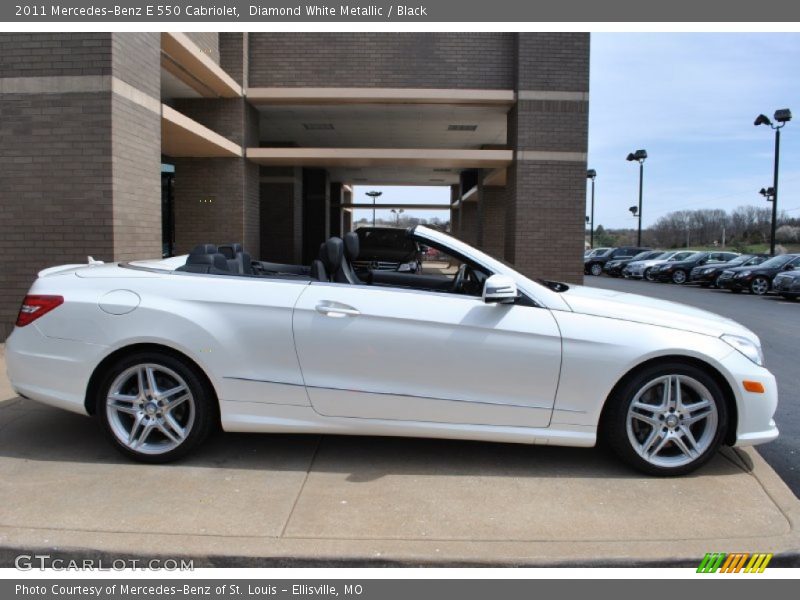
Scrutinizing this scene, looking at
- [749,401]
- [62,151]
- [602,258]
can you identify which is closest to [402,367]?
[749,401]

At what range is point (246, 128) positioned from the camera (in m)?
13.8

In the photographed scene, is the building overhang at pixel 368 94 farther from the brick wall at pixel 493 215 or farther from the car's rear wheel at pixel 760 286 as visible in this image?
the car's rear wheel at pixel 760 286

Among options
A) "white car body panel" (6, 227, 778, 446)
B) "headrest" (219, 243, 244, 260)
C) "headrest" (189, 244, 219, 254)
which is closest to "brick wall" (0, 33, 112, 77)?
"headrest" (219, 243, 244, 260)

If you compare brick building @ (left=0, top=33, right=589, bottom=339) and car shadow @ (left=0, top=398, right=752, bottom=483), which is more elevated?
brick building @ (left=0, top=33, right=589, bottom=339)

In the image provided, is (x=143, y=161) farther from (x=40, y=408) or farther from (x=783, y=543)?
(x=783, y=543)

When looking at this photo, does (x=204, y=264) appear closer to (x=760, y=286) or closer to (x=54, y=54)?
(x=54, y=54)

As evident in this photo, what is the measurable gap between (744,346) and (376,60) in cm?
1108

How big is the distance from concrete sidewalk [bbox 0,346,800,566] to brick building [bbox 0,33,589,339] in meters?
4.17

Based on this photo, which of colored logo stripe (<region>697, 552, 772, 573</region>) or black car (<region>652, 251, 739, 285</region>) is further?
black car (<region>652, 251, 739, 285</region>)

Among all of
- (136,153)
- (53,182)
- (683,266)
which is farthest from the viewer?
(683,266)

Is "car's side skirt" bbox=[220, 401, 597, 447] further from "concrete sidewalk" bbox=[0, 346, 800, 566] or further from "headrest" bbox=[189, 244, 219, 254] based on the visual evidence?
"headrest" bbox=[189, 244, 219, 254]

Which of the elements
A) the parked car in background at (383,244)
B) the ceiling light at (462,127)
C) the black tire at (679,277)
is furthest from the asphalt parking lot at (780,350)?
the ceiling light at (462,127)

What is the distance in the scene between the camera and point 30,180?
26.2ft

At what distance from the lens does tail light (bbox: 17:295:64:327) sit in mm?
4360
